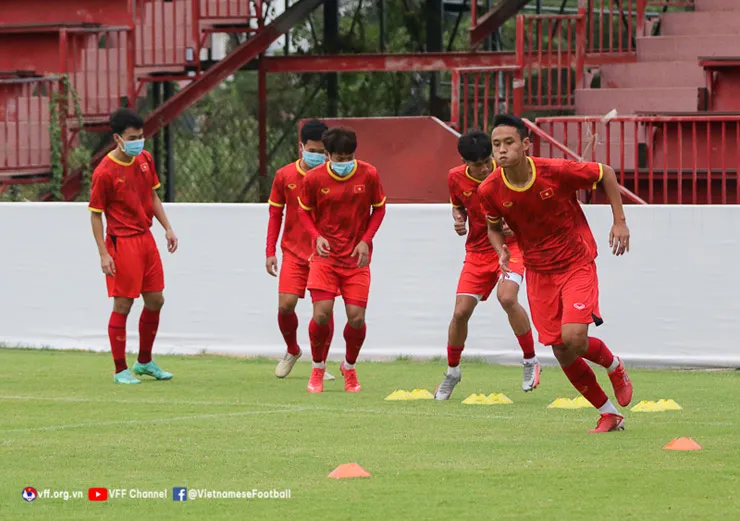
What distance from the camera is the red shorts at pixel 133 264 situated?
43.9 feet

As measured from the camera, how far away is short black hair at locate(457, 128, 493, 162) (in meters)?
12.1

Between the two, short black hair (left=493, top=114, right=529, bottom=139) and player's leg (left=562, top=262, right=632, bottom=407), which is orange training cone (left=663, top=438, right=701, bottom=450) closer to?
player's leg (left=562, top=262, right=632, bottom=407)

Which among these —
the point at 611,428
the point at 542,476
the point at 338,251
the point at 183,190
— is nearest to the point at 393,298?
the point at 338,251

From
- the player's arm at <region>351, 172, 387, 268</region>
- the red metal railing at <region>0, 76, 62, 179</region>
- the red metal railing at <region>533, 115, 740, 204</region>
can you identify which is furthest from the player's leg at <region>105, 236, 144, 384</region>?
the red metal railing at <region>0, 76, 62, 179</region>

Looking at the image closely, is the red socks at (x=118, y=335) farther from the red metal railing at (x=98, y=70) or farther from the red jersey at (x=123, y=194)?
the red metal railing at (x=98, y=70)

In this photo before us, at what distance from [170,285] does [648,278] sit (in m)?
4.78

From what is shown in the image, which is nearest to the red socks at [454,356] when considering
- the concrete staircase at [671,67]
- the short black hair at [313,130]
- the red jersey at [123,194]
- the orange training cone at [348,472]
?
the short black hair at [313,130]

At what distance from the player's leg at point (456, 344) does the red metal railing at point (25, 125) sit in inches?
401

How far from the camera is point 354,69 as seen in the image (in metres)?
25.0

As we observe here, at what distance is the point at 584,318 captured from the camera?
31.6 ft

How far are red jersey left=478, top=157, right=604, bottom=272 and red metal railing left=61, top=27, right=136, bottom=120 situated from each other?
13272 millimetres

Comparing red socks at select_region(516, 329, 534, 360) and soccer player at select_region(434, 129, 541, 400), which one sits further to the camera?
red socks at select_region(516, 329, 534, 360)

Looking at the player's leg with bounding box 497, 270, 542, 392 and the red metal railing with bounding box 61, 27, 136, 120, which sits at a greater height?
the red metal railing with bounding box 61, 27, 136, 120

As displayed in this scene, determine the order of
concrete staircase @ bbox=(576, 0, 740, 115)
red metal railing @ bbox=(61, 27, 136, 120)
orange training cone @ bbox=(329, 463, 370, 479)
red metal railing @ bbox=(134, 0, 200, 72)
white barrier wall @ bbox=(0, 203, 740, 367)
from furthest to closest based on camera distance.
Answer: red metal railing @ bbox=(134, 0, 200, 72), red metal railing @ bbox=(61, 27, 136, 120), concrete staircase @ bbox=(576, 0, 740, 115), white barrier wall @ bbox=(0, 203, 740, 367), orange training cone @ bbox=(329, 463, 370, 479)
